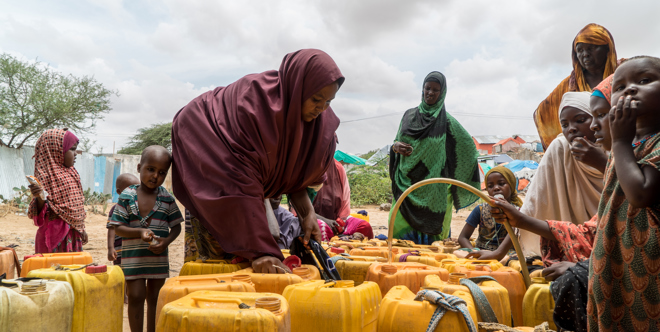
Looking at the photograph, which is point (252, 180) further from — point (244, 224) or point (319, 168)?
point (319, 168)

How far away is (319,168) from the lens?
10.2 feet

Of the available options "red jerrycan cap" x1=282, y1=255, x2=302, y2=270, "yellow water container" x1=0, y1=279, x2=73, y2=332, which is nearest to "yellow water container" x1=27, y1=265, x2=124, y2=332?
"yellow water container" x1=0, y1=279, x2=73, y2=332

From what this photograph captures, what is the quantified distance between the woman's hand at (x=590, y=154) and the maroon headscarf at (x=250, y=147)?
1432 mm

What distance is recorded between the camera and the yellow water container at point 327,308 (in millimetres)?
1926

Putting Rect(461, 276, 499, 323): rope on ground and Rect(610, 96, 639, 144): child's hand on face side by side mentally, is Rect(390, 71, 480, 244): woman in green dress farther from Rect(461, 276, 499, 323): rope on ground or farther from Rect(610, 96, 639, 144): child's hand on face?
Rect(610, 96, 639, 144): child's hand on face

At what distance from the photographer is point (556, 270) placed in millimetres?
2350

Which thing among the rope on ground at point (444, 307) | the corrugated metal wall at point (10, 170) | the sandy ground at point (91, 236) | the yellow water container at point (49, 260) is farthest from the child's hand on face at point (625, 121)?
the corrugated metal wall at point (10, 170)

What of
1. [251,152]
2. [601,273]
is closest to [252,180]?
[251,152]

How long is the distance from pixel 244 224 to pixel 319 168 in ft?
2.52

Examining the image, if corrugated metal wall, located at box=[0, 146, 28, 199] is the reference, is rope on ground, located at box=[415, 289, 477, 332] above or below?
below

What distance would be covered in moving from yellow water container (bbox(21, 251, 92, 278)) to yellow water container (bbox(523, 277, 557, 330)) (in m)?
2.76

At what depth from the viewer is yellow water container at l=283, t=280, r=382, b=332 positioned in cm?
193

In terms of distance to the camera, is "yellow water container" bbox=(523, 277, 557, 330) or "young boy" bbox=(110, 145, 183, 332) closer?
"yellow water container" bbox=(523, 277, 557, 330)

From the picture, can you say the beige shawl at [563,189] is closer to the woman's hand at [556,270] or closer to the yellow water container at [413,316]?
the woman's hand at [556,270]
